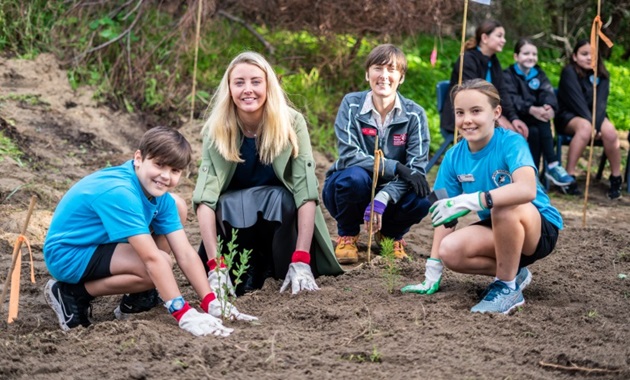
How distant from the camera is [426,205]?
17.1 feet

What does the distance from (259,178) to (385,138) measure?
0.91 meters

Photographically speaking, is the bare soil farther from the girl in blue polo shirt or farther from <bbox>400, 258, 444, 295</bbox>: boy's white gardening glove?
the girl in blue polo shirt

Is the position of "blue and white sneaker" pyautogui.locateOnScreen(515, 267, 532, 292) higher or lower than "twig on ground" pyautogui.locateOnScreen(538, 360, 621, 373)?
higher

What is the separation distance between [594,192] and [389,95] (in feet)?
12.7

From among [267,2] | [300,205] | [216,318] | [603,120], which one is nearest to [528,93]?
[603,120]

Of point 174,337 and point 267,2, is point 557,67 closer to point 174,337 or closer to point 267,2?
point 267,2

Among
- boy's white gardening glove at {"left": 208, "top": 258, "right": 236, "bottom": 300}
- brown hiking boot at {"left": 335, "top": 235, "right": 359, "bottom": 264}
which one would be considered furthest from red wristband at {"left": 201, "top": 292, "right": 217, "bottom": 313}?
brown hiking boot at {"left": 335, "top": 235, "right": 359, "bottom": 264}

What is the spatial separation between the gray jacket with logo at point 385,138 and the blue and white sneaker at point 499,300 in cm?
128

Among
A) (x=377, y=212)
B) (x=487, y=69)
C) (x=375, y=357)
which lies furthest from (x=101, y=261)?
(x=487, y=69)

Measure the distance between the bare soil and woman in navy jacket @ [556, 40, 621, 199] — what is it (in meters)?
2.47

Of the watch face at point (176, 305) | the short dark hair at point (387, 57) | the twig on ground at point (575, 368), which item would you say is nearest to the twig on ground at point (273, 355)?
the watch face at point (176, 305)

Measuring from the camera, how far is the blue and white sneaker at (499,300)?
391 centimetres

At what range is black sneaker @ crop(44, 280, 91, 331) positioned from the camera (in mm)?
3975

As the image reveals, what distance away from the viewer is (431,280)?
4.27 metres
